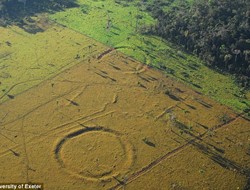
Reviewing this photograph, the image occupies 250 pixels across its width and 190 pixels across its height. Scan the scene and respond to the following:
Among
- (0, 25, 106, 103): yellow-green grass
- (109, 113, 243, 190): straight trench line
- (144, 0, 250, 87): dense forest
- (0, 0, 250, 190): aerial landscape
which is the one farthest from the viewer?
(144, 0, 250, 87): dense forest

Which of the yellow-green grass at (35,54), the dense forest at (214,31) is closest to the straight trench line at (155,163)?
the dense forest at (214,31)

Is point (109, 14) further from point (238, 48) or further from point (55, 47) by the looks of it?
point (238, 48)

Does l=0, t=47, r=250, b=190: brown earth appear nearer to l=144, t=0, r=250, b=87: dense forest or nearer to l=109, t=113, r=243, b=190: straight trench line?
l=109, t=113, r=243, b=190: straight trench line

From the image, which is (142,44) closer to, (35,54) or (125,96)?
(125,96)

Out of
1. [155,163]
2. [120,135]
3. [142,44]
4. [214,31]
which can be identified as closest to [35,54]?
[142,44]

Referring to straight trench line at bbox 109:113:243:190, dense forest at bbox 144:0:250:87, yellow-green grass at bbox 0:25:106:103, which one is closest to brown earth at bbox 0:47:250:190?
straight trench line at bbox 109:113:243:190

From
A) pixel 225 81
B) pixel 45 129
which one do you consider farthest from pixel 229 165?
pixel 45 129

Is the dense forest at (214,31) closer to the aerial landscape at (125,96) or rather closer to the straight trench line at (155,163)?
the aerial landscape at (125,96)
